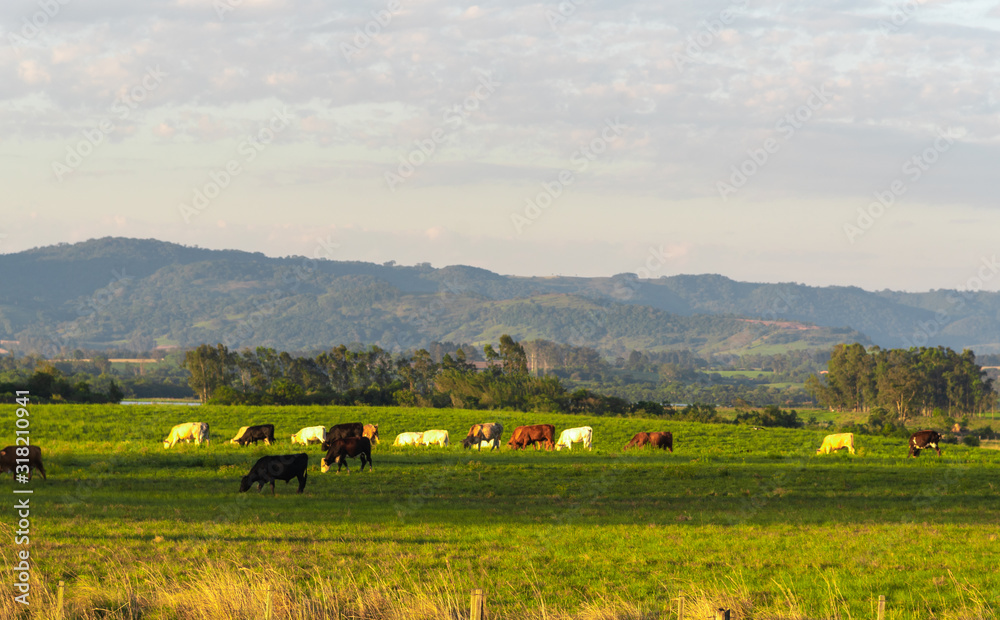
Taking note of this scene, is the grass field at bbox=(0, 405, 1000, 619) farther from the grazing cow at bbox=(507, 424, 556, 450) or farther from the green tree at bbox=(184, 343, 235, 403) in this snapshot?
the green tree at bbox=(184, 343, 235, 403)

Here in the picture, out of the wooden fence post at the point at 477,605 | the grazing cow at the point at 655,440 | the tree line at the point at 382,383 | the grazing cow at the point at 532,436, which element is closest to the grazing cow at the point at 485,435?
the grazing cow at the point at 532,436

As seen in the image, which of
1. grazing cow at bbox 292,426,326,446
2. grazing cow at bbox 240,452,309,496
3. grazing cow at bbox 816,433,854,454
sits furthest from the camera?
grazing cow at bbox 292,426,326,446

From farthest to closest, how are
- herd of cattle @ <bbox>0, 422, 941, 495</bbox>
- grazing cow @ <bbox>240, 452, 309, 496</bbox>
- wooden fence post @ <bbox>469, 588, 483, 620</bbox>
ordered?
1. herd of cattle @ <bbox>0, 422, 941, 495</bbox>
2. grazing cow @ <bbox>240, 452, 309, 496</bbox>
3. wooden fence post @ <bbox>469, 588, 483, 620</bbox>

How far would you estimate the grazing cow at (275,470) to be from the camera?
24.7 meters

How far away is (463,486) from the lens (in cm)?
2600

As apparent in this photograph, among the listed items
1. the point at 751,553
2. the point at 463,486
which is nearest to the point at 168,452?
the point at 463,486

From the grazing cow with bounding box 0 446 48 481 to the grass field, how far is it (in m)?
0.79

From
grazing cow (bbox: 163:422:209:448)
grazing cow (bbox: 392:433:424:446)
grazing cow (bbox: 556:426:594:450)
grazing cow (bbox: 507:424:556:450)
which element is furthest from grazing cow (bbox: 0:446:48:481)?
grazing cow (bbox: 556:426:594:450)

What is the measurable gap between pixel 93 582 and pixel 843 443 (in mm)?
38582

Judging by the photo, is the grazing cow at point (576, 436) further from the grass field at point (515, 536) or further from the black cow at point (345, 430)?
the black cow at point (345, 430)

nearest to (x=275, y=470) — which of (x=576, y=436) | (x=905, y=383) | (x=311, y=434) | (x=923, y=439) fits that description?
(x=311, y=434)

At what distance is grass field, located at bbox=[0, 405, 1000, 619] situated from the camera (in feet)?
39.3

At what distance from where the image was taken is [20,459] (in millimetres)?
26234

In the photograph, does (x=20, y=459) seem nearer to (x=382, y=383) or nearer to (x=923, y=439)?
(x=923, y=439)
